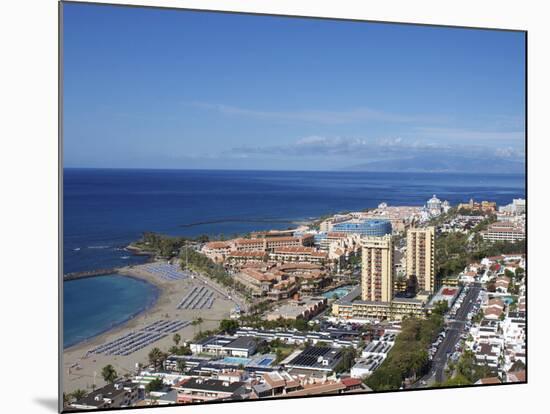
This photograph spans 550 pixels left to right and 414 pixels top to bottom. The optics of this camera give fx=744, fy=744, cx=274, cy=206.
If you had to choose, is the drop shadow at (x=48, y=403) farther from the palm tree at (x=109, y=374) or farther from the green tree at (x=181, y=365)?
the green tree at (x=181, y=365)

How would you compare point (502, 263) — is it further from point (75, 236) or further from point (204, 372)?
point (75, 236)

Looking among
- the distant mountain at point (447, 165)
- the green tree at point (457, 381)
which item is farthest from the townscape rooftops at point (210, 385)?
the distant mountain at point (447, 165)

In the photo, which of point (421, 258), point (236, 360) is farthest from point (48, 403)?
point (421, 258)

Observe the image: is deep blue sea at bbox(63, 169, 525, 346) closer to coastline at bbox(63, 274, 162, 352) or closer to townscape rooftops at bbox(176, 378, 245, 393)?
coastline at bbox(63, 274, 162, 352)

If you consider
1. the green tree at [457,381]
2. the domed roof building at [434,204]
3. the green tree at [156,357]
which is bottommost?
the green tree at [457,381]
